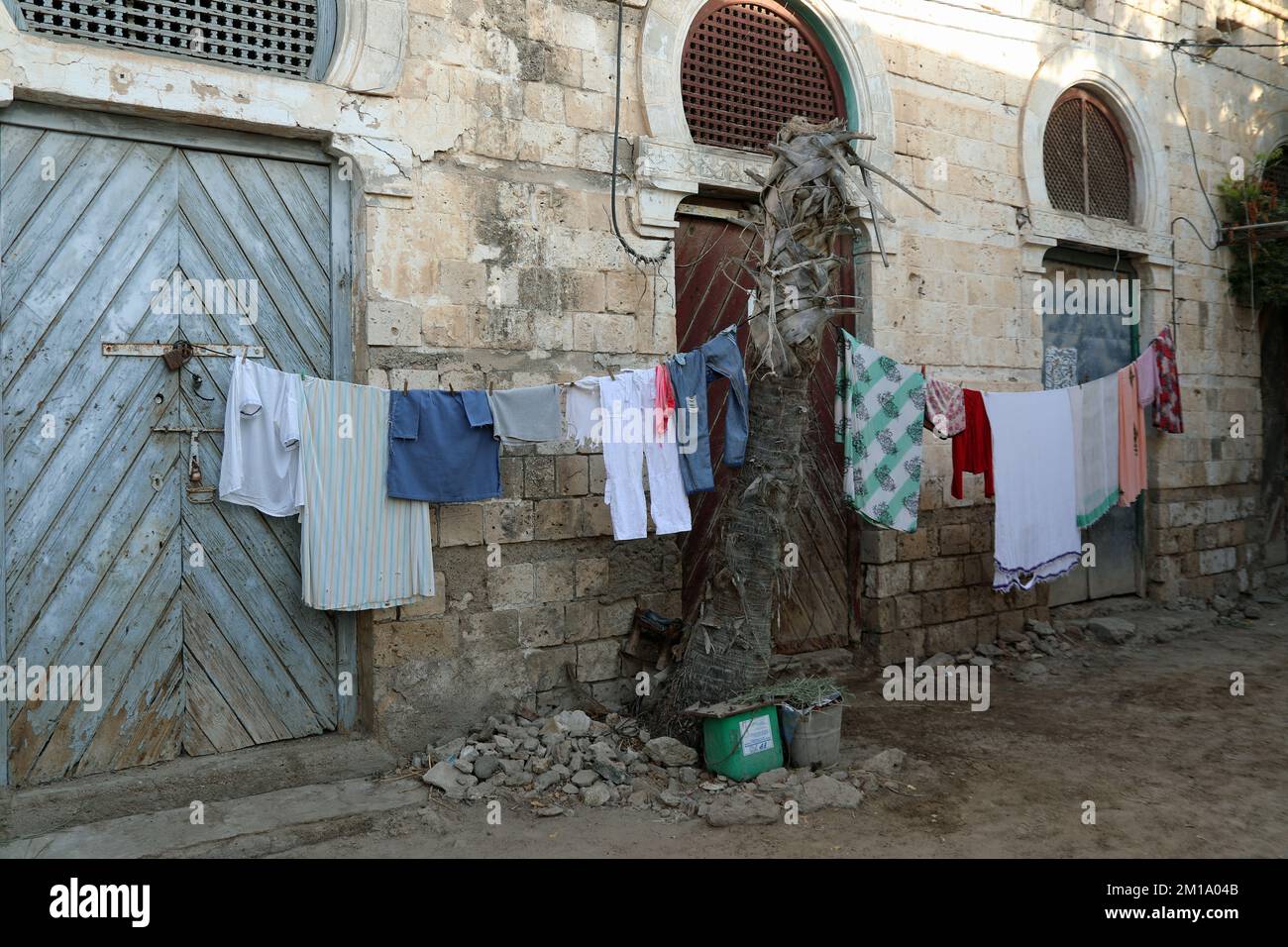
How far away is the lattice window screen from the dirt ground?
3743 mm

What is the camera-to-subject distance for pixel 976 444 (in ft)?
22.3

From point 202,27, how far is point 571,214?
2.04 meters

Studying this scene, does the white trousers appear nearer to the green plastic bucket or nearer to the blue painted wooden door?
the green plastic bucket

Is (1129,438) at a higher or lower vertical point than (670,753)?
higher

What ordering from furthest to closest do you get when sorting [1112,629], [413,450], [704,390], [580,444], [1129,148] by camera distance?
[1129,148]
[1112,629]
[580,444]
[704,390]
[413,450]

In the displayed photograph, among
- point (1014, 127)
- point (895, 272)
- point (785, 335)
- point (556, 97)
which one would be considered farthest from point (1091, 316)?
point (556, 97)

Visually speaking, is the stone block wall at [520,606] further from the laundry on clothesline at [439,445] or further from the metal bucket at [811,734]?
the metal bucket at [811,734]

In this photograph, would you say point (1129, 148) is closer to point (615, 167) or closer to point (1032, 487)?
point (1032, 487)

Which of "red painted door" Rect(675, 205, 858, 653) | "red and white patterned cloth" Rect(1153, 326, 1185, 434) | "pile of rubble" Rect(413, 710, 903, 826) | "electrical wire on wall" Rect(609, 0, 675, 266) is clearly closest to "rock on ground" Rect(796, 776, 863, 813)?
"pile of rubble" Rect(413, 710, 903, 826)

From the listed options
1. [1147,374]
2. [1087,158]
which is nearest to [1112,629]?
[1147,374]

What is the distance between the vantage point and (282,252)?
16.6 ft

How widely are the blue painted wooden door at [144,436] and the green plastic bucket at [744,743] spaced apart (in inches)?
80.2

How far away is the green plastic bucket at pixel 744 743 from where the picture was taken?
4914mm

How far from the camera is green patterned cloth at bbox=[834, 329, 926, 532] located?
6035 millimetres
